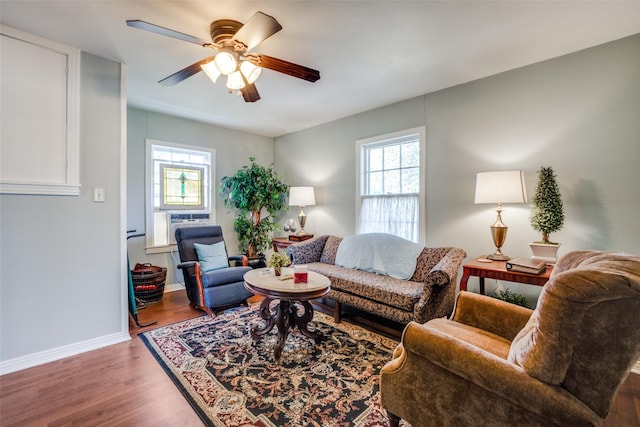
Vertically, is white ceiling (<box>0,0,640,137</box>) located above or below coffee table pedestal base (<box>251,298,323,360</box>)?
above

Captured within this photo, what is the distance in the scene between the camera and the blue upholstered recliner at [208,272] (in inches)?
123

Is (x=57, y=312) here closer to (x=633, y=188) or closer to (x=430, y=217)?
(x=430, y=217)

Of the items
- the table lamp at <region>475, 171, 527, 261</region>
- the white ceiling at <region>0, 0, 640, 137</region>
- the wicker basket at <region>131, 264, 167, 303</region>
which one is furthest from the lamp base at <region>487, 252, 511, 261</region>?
the wicker basket at <region>131, 264, 167, 303</region>

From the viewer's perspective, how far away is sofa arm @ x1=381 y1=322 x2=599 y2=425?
0.98 m

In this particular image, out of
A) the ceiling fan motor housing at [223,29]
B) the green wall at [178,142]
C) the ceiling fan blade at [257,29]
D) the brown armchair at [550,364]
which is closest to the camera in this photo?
the brown armchair at [550,364]

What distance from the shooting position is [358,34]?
2.16 metres

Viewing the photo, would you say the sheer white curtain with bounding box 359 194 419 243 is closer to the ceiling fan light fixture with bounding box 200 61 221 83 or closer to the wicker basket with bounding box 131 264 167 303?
the ceiling fan light fixture with bounding box 200 61 221 83

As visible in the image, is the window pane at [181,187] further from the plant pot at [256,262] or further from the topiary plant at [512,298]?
the topiary plant at [512,298]

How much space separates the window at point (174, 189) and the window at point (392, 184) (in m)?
2.42

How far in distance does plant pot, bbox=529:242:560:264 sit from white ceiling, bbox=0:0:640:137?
163cm

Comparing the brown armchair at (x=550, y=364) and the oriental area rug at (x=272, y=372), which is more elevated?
the brown armchair at (x=550, y=364)

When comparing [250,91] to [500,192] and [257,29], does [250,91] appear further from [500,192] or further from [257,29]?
[500,192]

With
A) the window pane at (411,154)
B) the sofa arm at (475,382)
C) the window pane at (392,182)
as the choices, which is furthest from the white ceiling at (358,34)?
the sofa arm at (475,382)

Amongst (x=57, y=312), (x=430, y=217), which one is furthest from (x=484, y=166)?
(x=57, y=312)
